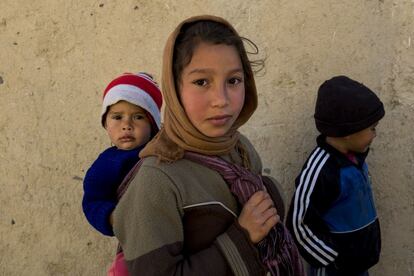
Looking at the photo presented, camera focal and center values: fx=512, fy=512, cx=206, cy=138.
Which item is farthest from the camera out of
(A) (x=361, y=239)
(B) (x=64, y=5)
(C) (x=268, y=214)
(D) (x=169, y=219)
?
(B) (x=64, y=5)

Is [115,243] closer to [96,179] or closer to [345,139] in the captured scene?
[96,179]

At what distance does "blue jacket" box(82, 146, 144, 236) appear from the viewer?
6.60 feet

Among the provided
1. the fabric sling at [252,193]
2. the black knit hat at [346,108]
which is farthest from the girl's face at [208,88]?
the black knit hat at [346,108]

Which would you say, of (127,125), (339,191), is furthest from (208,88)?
(339,191)

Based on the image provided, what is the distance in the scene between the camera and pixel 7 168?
3189 mm

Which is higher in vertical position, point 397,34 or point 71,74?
point 71,74

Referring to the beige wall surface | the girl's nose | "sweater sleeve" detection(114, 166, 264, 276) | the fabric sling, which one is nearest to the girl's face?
the girl's nose

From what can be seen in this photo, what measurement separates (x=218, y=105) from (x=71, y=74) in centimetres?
172

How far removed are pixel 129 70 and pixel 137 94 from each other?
81 cm

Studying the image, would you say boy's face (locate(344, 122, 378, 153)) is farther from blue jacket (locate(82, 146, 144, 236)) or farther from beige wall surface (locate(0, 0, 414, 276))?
blue jacket (locate(82, 146, 144, 236))

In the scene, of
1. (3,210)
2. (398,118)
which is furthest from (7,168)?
(398,118)

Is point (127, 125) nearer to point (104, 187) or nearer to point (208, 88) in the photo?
point (104, 187)

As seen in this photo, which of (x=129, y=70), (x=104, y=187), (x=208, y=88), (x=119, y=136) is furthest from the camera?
(x=129, y=70)

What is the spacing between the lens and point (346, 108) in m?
2.46
